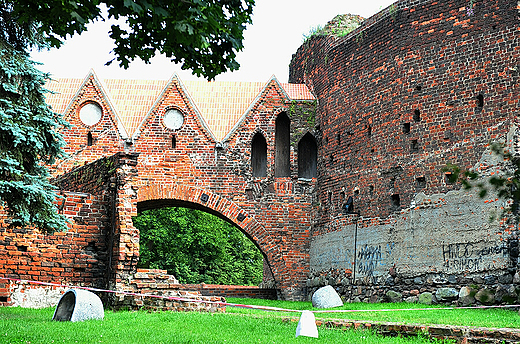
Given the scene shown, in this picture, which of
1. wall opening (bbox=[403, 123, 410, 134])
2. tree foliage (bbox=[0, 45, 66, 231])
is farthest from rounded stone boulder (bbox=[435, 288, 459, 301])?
tree foliage (bbox=[0, 45, 66, 231])

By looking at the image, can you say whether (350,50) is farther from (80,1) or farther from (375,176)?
(80,1)

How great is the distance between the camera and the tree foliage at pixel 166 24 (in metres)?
5.02

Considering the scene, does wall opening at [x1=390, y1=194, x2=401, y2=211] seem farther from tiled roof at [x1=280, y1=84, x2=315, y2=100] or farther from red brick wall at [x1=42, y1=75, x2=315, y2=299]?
tiled roof at [x1=280, y1=84, x2=315, y2=100]

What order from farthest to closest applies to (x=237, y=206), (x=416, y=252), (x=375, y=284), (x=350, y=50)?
(x=237, y=206)
(x=350, y=50)
(x=375, y=284)
(x=416, y=252)

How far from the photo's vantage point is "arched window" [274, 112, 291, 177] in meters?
20.0

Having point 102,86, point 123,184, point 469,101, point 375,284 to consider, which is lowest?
point 375,284

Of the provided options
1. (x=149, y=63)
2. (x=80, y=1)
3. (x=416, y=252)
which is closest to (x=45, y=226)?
(x=149, y=63)

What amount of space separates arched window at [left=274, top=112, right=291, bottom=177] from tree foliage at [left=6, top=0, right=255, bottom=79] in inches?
538

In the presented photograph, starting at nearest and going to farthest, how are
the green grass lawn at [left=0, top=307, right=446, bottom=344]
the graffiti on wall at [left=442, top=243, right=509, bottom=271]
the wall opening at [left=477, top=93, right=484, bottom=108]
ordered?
the green grass lawn at [left=0, top=307, right=446, bottom=344], the graffiti on wall at [left=442, top=243, right=509, bottom=271], the wall opening at [left=477, top=93, right=484, bottom=108]

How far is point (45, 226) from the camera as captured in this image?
10.6 m

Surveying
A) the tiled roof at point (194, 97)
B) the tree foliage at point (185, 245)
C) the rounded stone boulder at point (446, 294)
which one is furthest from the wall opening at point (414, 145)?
the tree foliage at point (185, 245)

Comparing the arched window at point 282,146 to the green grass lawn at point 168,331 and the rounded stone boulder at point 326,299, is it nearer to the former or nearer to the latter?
the rounded stone boulder at point 326,299

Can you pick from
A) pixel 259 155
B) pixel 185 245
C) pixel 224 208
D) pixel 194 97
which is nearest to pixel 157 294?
pixel 224 208

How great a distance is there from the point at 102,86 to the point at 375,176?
33.1ft
